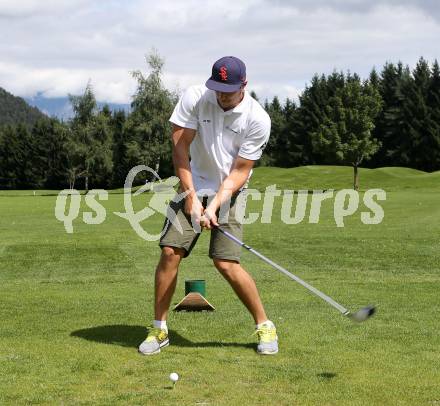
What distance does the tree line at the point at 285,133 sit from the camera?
6775cm

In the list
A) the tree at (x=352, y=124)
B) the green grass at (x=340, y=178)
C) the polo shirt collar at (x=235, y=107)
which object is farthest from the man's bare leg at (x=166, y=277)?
the tree at (x=352, y=124)

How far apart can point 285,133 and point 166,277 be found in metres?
95.9

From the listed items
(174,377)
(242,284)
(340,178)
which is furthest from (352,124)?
(174,377)

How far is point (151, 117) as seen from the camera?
8106 cm

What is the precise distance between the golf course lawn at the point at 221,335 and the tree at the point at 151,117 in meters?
64.4

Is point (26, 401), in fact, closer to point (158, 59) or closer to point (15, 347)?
point (15, 347)

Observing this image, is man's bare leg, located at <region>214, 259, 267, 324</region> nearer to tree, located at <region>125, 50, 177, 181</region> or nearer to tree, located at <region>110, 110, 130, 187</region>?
tree, located at <region>125, 50, 177, 181</region>

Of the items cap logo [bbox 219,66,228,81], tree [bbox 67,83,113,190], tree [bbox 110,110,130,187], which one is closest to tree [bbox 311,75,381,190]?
tree [bbox 67,83,113,190]

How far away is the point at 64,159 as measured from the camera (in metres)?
99.6

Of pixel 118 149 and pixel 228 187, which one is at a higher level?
pixel 228 187

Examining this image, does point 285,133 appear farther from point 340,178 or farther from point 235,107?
point 235,107

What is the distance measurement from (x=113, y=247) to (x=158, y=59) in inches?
2589

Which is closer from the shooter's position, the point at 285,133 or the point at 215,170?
the point at 215,170

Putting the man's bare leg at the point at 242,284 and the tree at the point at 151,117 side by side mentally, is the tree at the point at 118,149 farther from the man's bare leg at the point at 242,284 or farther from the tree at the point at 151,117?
the man's bare leg at the point at 242,284
